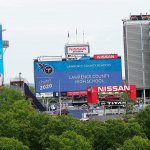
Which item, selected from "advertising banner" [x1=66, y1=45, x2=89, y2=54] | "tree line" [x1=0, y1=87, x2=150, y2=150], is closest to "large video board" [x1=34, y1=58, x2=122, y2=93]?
"advertising banner" [x1=66, y1=45, x2=89, y2=54]

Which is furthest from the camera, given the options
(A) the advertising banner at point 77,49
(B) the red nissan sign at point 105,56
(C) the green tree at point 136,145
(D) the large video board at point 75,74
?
(A) the advertising banner at point 77,49

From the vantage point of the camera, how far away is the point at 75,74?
109250 millimetres

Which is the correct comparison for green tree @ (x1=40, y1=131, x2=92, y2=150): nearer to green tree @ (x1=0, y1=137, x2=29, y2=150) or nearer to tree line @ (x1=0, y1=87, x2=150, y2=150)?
green tree @ (x1=0, y1=137, x2=29, y2=150)

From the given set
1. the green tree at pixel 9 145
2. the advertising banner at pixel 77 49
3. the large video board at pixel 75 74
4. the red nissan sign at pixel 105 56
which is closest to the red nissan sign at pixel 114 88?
the large video board at pixel 75 74

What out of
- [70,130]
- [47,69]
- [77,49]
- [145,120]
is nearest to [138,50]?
[77,49]

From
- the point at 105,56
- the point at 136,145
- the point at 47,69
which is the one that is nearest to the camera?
the point at 136,145

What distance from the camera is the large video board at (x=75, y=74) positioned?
108 metres

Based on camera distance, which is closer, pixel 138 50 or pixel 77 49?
pixel 77 49

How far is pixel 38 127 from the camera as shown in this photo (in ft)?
168

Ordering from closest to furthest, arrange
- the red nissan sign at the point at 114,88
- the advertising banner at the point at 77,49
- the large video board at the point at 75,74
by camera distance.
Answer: the red nissan sign at the point at 114,88 → the large video board at the point at 75,74 → the advertising banner at the point at 77,49

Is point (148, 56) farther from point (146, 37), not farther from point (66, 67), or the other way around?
point (66, 67)

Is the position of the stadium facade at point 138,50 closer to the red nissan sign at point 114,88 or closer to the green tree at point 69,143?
the red nissan sign at point 114,88

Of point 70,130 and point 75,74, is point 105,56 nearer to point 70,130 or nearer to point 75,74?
point 75,74

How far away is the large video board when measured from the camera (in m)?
108
